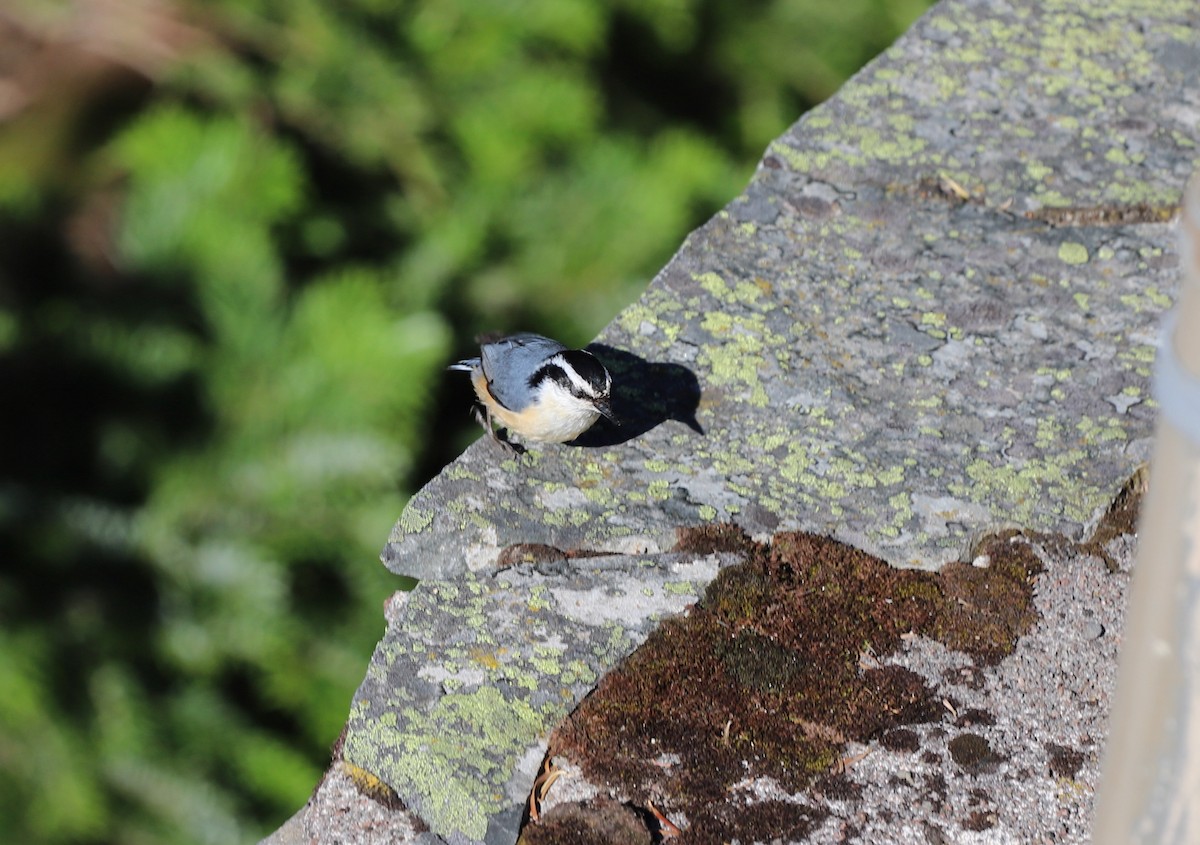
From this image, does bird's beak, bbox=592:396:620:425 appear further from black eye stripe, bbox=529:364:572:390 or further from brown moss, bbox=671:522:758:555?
brown moss, bbox=671:522:758:555

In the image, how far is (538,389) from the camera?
7.53ft

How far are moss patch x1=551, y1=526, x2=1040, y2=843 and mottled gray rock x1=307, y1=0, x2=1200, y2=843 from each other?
1.8 inches

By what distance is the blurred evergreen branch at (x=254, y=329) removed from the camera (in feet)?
11.1

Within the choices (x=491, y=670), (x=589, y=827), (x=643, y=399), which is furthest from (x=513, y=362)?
(x=589, y=827)

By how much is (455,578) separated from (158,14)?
3.58m

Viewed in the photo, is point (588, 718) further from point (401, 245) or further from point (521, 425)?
point (401, 245)

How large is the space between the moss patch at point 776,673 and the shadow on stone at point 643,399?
0.98ft

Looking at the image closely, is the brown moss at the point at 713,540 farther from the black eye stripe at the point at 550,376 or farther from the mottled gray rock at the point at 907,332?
the black eye stripe at the point at 550,376

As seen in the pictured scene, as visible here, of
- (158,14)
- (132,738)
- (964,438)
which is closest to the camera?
(964,438)

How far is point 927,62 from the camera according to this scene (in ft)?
9.23

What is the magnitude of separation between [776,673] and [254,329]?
2337 millimetres

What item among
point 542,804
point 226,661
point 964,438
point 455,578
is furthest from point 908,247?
point 226,661

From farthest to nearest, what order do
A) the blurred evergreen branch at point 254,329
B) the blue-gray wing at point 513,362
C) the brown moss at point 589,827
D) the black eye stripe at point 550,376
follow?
the blurred evergreen branch at point 254,329, the blue-gray wing at point 513,362, the black eye stripe at point 550,376, the brown moss at point 589,827

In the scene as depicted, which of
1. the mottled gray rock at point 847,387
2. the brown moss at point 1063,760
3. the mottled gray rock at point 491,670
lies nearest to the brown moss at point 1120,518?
the mottled gray rock at point 847,387
